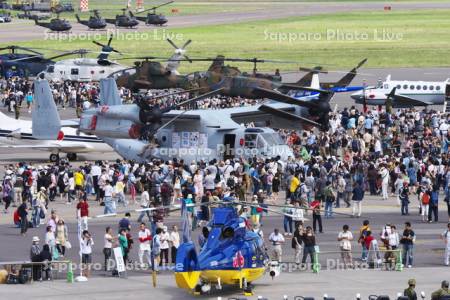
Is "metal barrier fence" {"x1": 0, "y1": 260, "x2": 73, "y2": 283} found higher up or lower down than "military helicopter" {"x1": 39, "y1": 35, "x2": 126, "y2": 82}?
lower down

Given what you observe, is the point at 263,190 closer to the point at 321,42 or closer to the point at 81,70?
the point at 81,70

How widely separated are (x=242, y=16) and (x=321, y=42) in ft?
98.0

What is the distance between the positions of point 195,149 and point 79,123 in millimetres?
5293

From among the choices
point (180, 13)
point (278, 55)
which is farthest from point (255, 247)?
point (180, 13)

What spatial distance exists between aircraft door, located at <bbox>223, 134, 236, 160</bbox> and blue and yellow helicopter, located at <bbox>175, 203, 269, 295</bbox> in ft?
58.6

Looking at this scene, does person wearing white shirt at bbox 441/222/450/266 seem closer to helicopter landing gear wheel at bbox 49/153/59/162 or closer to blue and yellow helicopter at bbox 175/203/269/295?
blue and yellow helicopter at bbox 175/203/269/295

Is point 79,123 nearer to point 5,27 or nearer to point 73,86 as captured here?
point 73,86

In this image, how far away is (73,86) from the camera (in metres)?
75.6

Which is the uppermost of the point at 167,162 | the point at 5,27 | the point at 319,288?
the point at 5,27

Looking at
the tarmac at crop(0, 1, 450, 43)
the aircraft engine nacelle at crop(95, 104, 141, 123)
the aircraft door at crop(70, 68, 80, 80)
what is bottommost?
the aircraft engine nacelle at crop(95, 104, 141, 123)

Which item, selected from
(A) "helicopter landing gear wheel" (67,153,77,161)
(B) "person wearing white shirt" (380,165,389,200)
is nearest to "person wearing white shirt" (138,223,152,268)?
(B) "person wearing white shirt" (380,165,389,200)

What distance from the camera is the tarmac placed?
117 metres

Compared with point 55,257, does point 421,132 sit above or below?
above

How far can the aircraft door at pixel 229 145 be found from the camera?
4734 cm
